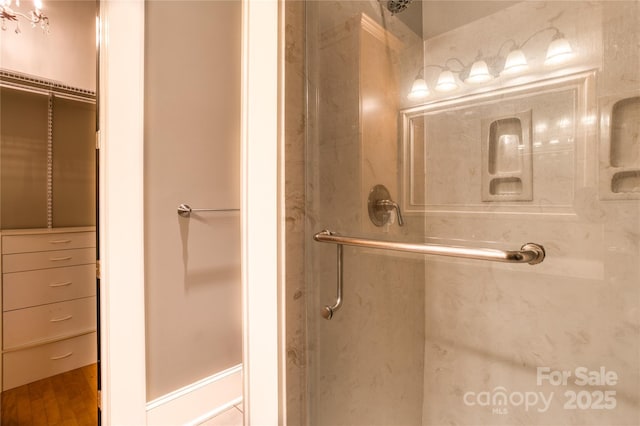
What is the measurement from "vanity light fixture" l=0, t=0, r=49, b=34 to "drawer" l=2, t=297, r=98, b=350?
1.52 meters

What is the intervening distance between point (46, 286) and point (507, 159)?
2.36 metres

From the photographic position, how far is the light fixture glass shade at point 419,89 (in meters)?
0.89

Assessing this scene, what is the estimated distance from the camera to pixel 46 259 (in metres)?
1.63

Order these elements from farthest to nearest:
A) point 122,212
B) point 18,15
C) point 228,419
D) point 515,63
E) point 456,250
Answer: point 18,15, point 228,419, point 122,212, point 515,63, point 456,250

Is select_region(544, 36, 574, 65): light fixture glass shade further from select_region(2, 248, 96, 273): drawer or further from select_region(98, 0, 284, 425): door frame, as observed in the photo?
select_region(2, 248, 96, 273): drawer

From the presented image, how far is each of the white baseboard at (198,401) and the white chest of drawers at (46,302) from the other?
3.12 feet

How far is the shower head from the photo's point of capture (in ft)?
2.85

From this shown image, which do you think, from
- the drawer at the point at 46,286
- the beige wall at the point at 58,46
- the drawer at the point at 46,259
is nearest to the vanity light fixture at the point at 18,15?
the beige wall at the point at 58,46

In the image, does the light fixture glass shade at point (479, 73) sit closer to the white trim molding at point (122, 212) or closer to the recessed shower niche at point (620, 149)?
the recessed shower niche at point (620, 149)

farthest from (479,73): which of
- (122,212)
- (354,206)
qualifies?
(122,212)

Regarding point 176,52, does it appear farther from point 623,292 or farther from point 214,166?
point 623,292

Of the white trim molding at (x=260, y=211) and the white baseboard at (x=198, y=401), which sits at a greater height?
the white trim molding at (x=260, y=211)

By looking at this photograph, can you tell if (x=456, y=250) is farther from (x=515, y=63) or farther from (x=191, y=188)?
(x=191, y=188)

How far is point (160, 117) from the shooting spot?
1242 mm
